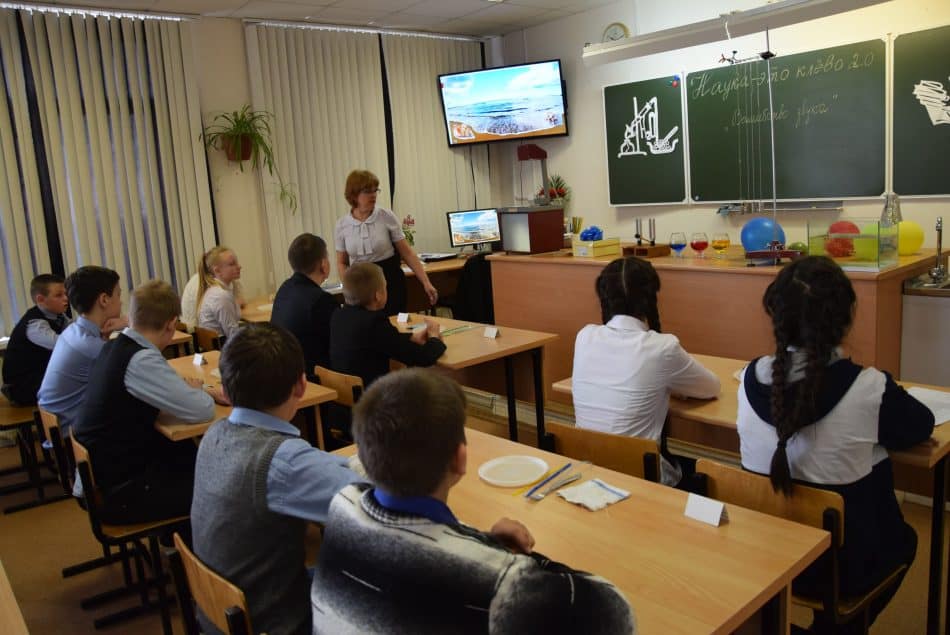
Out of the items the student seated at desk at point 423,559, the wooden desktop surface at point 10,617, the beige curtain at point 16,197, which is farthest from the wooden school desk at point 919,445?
the beige curtain at point 16,197

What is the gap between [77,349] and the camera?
3207mm

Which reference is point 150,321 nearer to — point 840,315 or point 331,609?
point 331,609

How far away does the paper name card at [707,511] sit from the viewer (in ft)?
5.37

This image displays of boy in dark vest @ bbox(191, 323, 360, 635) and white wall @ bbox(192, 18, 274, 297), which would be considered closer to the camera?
boy in dark vest @ bbox(191, 323, 360, 635)

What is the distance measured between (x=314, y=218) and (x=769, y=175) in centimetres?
369

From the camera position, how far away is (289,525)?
164 centimetres

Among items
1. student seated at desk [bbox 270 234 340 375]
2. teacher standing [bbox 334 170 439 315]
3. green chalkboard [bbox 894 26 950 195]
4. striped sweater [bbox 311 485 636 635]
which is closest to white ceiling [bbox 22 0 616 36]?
teacher standing [bbox 334 170 439 315]

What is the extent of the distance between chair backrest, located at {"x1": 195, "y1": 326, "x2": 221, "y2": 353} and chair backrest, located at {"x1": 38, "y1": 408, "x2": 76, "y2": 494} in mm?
1285

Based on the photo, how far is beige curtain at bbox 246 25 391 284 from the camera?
6.18 m

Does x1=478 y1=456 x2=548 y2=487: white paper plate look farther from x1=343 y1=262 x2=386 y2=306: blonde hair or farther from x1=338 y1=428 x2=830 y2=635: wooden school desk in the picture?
x1=343 y1=262 x2=386 y2=306: blonde hair

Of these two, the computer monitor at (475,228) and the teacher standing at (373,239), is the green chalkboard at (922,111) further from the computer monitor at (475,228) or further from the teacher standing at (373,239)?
the computer monitor at (475,228)

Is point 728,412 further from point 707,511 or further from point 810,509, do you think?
point 707,511

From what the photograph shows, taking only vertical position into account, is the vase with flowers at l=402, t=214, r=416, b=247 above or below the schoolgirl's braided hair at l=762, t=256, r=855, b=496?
above

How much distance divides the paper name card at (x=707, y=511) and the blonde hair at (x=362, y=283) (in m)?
2.00
